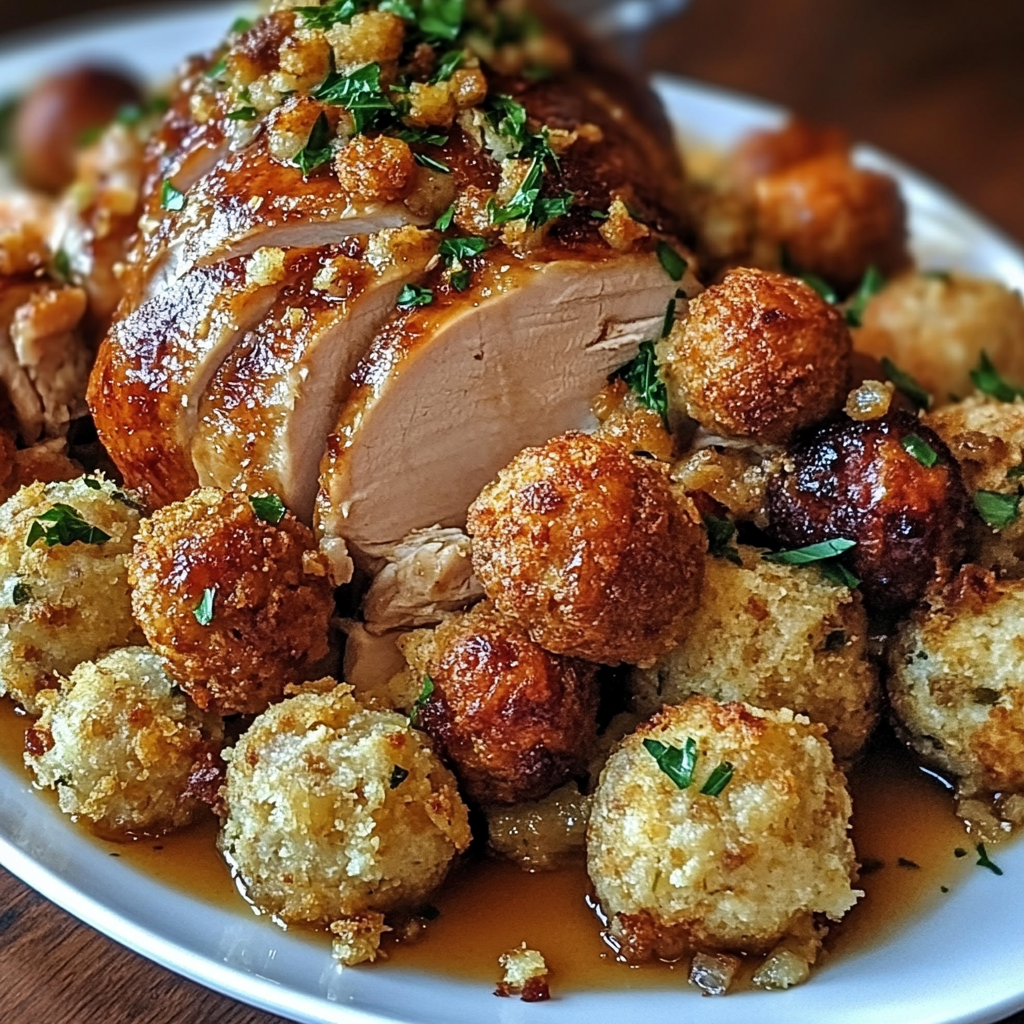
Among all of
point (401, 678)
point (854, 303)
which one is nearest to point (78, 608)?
point (401, 678)

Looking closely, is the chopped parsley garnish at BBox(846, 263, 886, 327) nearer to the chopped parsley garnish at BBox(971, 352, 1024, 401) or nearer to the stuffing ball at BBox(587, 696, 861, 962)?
the chopped parsley garnish at BBox(971, 352, 1024, 401)

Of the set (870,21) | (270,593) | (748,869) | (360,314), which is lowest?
(870,21)

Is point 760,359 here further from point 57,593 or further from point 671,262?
point 57,593

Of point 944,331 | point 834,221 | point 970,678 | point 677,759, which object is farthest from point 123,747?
point 834,221

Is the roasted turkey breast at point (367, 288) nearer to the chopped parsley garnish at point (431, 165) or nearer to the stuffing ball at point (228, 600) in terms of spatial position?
the chopped parsley garnish at point (431, 165)

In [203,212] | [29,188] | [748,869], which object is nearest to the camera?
[748,869]

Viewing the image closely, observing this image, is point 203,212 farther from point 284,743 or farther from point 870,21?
point 870,21

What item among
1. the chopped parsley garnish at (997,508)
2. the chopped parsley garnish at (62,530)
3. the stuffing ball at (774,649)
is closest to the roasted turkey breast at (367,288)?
the chopped parsley garnish at (62,530)
